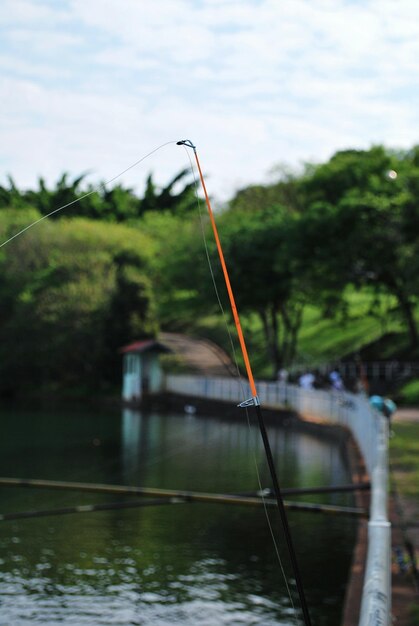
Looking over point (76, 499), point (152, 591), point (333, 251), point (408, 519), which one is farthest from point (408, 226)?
point (152, 591)

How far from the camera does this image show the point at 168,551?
53.4ft

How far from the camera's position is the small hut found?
54172 millimetres

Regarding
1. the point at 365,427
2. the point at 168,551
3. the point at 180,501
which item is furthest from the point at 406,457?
the point at 168,551

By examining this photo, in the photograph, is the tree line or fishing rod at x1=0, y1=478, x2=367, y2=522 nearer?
fishing rod at x1=0, y1=478, x2=367, y2=522

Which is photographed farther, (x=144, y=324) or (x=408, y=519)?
(x=144, y=324)

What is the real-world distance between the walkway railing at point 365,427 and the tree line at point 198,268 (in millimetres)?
5494

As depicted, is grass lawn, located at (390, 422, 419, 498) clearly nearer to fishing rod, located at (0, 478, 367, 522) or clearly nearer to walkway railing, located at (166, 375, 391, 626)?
walkway railing, located at (166, 375, 391, 626)

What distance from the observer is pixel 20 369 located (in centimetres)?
5925

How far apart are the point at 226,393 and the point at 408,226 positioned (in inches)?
446

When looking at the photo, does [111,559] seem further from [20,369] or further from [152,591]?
[20,369]

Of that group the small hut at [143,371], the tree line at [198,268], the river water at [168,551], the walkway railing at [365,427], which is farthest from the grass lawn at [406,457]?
the small hut at [143,371]

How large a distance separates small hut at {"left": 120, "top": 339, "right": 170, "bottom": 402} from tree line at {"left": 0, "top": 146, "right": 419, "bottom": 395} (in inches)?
118

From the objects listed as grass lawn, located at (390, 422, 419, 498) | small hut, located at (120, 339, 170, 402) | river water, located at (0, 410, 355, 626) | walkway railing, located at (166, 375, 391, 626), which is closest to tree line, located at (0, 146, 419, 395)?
small hut, located at (120, 339, 170, 402)

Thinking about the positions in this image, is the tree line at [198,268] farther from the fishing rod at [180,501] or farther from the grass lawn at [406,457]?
the fishing rod at [180,501]
